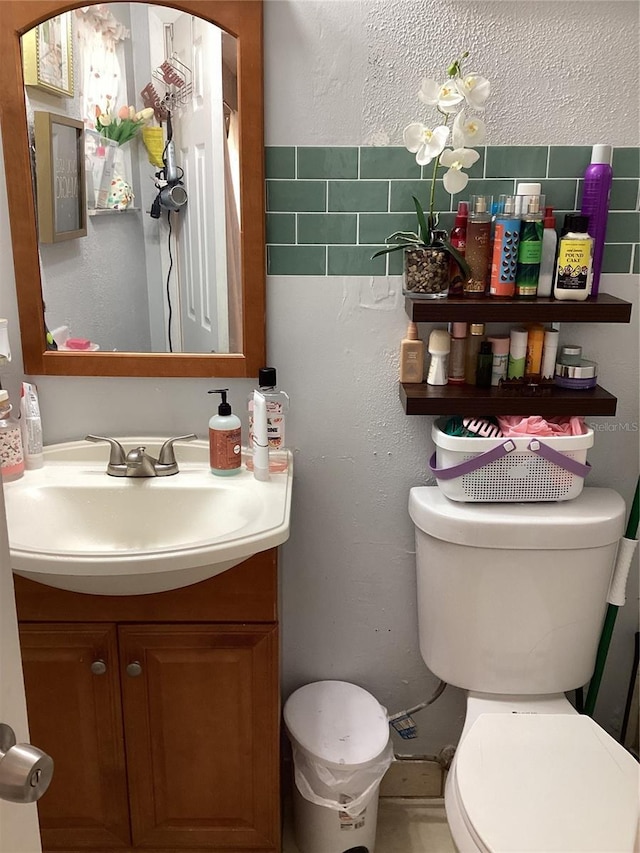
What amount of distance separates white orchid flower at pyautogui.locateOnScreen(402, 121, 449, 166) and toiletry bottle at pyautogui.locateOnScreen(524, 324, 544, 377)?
1.43ft

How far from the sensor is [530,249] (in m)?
1.56

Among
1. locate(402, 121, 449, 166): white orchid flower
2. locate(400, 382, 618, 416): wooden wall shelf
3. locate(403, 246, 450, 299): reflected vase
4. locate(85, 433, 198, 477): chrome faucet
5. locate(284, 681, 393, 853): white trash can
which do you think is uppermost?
locate(402, 121, 449, 166): white orchid flower

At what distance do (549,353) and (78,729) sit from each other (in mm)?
1282

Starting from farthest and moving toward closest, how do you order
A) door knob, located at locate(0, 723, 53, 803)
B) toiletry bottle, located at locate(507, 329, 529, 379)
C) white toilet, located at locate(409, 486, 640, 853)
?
toiletry bottle, located at locate(507, 329, 529, 379), white toilet, located at locate(409, 486, 640, 853), door knob, located at locate(0, 723, 53, 803)

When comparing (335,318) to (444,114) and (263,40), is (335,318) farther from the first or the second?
(263,40)

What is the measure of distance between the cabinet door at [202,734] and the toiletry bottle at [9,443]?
430mm

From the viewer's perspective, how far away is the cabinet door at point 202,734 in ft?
5.00

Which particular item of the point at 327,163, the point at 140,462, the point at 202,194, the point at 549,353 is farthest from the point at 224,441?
the point at 549,353

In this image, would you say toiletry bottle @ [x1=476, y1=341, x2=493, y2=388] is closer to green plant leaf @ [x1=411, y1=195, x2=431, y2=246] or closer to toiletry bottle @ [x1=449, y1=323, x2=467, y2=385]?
toiletry bottle @ [x1=449, y1=323, x2=467, y2=385]

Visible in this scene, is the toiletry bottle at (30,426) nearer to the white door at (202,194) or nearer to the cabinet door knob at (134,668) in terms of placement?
the white door at (202,194)

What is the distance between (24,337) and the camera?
1.68 m

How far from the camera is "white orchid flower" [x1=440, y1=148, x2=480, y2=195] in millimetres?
1510

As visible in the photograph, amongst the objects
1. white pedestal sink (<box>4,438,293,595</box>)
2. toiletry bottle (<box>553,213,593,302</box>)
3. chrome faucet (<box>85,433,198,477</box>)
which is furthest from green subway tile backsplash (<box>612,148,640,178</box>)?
chrome faucet (<box>85,433,198,477</box>)

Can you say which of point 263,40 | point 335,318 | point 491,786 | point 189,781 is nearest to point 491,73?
point 263,40
